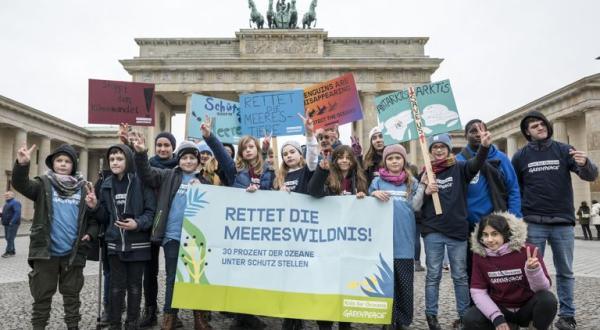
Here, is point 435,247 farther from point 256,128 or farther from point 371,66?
point 371,66

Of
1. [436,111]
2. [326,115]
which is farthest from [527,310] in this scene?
[326,115]

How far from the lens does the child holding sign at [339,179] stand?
4391mm

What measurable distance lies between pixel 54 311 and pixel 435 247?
4.84m

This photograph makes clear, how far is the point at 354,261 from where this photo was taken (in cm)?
429

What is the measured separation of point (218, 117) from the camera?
6.91 meters

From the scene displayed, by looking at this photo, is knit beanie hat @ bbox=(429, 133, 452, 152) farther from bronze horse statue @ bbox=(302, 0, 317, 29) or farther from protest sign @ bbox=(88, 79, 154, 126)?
bronze horse statue @ bbox=(302, 0, 317, 29)

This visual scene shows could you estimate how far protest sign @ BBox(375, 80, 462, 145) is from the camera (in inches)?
205

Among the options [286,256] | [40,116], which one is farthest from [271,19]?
[286,256]

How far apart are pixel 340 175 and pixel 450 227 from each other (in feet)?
4.09

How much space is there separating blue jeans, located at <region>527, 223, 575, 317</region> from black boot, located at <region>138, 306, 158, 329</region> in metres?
4.35

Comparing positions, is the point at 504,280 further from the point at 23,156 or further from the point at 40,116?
the point at 40,116

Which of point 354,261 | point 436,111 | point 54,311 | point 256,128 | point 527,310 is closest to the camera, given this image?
point 527,310

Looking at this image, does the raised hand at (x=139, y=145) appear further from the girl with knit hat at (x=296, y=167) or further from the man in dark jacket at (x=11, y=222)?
the man in dark jacket at (x=11, y=222)

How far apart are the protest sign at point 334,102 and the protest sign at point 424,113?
0.88 meters
